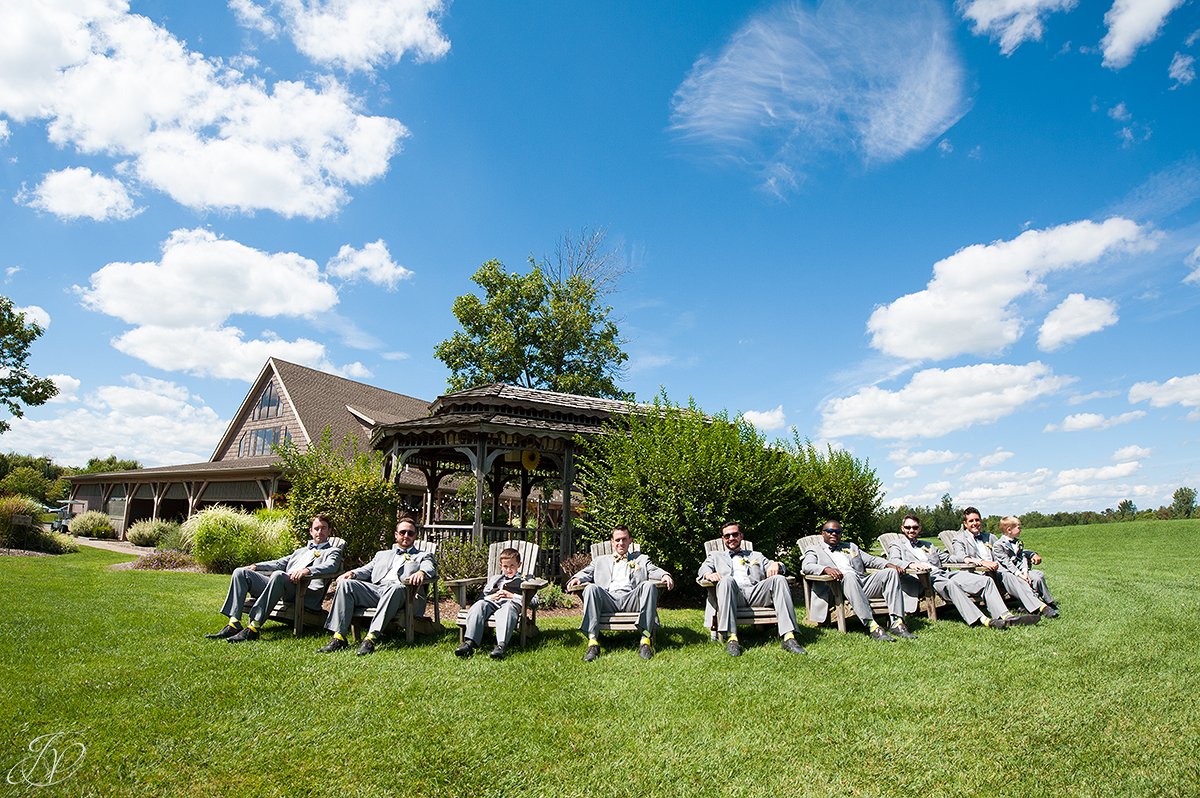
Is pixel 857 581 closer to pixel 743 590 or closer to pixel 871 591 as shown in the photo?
pixel 871 591

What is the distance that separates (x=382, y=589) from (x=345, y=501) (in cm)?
423

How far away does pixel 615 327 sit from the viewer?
2783 centimetres

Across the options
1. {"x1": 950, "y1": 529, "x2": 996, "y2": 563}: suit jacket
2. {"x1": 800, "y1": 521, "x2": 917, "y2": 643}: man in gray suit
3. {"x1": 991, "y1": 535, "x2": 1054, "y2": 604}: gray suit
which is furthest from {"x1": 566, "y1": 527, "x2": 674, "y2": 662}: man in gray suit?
{"x1": 991, "y1": 535, "x2": 1054, "y2": 604}: gray suit

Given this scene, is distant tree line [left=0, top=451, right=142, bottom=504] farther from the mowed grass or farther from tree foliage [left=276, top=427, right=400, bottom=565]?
the mowed grass

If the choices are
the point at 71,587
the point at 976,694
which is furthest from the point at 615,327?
the point at 976,694

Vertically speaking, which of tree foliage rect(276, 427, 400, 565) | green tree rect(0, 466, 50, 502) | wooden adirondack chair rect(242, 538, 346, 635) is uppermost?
green tree rect(0, 466, 50, 502)

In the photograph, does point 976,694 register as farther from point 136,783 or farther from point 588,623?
point 136,783

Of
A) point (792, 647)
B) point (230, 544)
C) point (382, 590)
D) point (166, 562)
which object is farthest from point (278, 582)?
point (166, 562)

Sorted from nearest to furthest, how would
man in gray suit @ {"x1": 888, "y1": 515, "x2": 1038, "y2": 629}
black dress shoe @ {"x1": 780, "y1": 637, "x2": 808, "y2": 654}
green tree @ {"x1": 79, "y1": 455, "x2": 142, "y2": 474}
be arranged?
black dress shoe @ {"x1": 780, "y1": 637, "x2": 808, "y2": 654}, man in gray suit @ {"x1": 888, "y1": 515, "x2": 1038, "y2": 629}, green tree @ {"x1": 79, "y1": 455, "x2": 142, "y2": 474}

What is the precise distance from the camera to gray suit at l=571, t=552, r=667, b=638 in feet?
19.1

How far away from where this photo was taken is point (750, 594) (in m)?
6.07

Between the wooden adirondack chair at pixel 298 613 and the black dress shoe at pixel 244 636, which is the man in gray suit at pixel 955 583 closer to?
the wooden adirondack chair at pixel 298 613

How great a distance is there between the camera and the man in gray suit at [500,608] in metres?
5.70

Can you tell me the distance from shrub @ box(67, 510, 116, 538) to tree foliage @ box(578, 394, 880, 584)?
82.9ft
